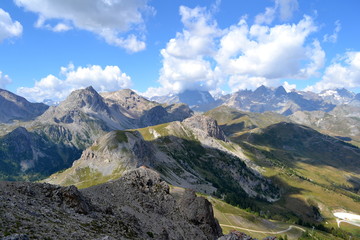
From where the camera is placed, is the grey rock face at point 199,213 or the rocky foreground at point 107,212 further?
the grey rock face at point 199,213

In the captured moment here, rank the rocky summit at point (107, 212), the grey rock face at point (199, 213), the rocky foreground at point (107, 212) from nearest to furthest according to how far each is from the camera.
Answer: the rocky foreground at point (107, 212)
the rocky summit at point (107, 212)
the grey rock face at point (199, 213)

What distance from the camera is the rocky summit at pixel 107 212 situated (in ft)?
122

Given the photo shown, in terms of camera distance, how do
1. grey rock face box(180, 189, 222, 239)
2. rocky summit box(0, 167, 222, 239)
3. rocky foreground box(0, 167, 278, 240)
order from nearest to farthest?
rocky foreground box(0, 167, 278, 240) → rocky summit box(0, 167, 222, 239) → grey rock face box(180, 189, 222, 239)

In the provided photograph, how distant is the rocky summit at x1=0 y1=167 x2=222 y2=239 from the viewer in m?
37.1

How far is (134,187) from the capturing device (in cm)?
7388

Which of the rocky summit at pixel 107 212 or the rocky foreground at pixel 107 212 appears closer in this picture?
the rocky foreground at pixel 107 212

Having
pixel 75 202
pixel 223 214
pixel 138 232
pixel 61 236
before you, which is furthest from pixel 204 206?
pixel 223 214

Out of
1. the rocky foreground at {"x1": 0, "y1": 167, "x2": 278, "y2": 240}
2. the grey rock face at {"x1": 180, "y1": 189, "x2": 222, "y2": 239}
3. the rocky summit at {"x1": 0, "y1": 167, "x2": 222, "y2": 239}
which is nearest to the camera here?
the rocky foreground at {"x1": 0, "y1": 167, "x2": 278, "y2": 240}

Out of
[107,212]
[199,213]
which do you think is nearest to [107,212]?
[107,212]

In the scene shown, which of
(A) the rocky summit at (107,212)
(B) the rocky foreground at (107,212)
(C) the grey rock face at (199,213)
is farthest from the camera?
(C) the grey rock face at (199,213)

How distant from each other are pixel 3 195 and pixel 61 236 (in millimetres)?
14688

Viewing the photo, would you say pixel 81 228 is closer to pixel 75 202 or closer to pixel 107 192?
pixel 75 202

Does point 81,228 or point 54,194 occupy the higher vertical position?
point 54,194

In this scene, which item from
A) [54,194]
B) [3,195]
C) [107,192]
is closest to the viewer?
[3,195]
